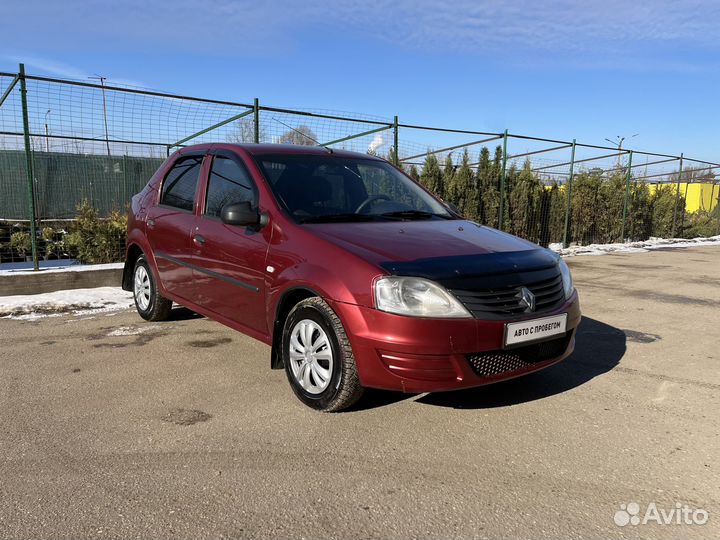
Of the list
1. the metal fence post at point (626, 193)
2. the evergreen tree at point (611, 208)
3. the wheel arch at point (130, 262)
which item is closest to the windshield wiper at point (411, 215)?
the wheel arch at point (130, 262)

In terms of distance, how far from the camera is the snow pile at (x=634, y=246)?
13.7 meters

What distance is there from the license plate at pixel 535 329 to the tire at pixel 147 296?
372cm

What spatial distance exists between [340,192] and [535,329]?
181cm

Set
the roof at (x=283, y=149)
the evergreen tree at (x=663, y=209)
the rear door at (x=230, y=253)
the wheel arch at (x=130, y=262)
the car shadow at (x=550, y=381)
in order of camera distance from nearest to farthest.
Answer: the car shadow at (x=550, y=381) → the rear door at (x=230, y=253) → the roof at (x=283, y=149) → the wheel arch at (x=130, y=262) → the evergreen tree at (x=663, y=209)

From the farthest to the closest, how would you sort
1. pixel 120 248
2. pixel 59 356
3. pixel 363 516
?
1. pixel 120 248
2. pixel 59 356
3. pixel 363 516

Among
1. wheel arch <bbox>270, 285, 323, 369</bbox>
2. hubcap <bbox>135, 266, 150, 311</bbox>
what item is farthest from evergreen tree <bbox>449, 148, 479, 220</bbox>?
wheel arch <bbox>270, 285, 323, 369</bbox>

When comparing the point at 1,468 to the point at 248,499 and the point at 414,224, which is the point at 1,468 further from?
the point at 414,224

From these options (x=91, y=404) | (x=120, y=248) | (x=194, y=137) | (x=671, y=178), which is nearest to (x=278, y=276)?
(x=91, y=404)

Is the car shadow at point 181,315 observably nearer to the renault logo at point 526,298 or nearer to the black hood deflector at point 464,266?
the black hood deflector at point 464,266

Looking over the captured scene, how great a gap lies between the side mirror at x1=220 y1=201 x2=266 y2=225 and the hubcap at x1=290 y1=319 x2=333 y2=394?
805 mm

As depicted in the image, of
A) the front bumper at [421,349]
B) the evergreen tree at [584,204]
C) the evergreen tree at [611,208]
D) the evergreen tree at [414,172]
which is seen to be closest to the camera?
the front bumper at [421,349]

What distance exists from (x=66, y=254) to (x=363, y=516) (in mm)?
8549

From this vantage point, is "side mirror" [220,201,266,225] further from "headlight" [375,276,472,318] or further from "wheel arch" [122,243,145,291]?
"wheel arch" [122,243,145,291]

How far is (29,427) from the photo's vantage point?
10.5 ft
